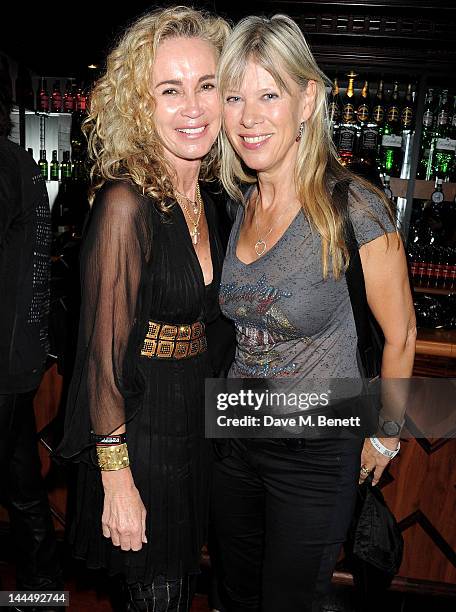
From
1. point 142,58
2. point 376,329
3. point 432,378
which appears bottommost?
point 432,378

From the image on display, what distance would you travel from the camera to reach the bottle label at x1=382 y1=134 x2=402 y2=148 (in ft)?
12.4

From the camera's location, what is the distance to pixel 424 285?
11.5ft

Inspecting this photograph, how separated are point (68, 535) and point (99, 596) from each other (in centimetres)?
91

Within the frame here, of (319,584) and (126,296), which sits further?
(319,584)

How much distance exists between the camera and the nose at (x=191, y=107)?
58.1 inches

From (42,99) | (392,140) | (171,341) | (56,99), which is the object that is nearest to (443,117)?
(392,140)

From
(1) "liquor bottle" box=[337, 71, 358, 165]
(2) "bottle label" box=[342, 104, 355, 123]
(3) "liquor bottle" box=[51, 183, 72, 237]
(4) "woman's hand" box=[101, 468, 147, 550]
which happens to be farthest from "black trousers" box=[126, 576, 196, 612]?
(3) "liquor bottle" box=[51, 183, 72, 237]

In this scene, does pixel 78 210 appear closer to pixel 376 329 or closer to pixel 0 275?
pixel 0 275

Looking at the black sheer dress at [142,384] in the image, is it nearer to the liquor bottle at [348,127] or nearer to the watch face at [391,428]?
the watch face at [391,428]

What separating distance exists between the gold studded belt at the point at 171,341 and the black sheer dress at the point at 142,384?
0.02 m

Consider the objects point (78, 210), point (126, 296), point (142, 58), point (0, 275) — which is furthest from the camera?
point (78, 210)

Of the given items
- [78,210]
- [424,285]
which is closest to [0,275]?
[424,285]

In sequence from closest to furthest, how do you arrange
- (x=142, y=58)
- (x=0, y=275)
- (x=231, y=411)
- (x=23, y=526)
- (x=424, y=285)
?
(x=142, y=58) → (x=231, y=411) → (x=0, y=275) → (x=23, y=526) → (x=424, y=285)

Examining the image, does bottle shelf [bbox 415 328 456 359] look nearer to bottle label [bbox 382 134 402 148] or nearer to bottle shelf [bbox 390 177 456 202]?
bottle shelf [bbox 390 177 456 202]
